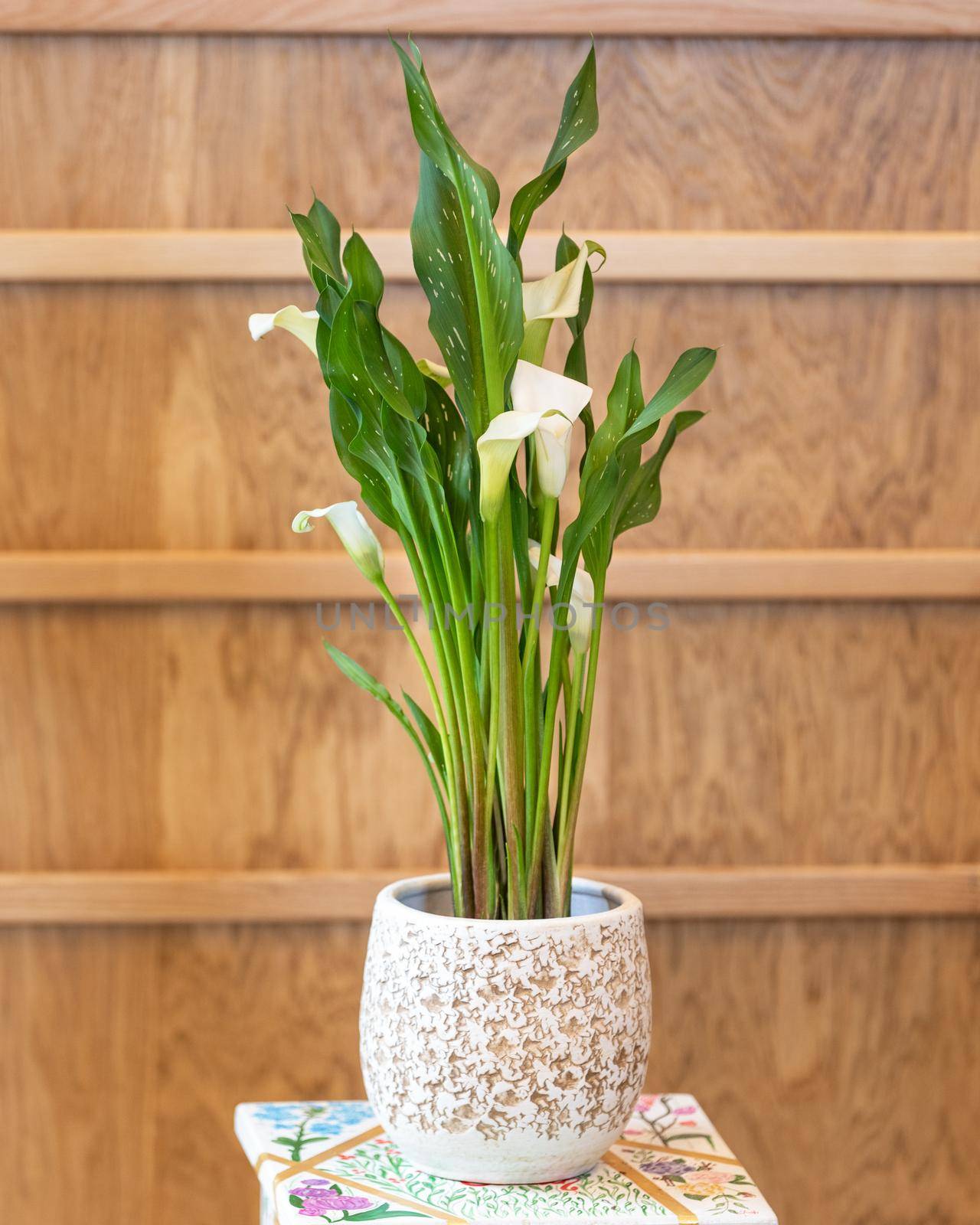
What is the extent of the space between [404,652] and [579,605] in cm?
29

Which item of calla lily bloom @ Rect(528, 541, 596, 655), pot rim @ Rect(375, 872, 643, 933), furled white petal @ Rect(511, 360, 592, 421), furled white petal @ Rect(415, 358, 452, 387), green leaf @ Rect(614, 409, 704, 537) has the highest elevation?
furled white petal @ Rect(415, 358, 452, 387)

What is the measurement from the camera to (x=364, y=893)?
1055mm

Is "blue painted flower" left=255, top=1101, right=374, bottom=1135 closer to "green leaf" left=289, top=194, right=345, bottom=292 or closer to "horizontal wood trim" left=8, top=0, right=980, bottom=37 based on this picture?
"green leaf" left=289, top=194, right=345, bottom=292

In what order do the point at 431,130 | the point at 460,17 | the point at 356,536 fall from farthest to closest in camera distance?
the point at 460,17 → the point at 356,536 → the point at 431,130

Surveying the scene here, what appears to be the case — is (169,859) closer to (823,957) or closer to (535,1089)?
(535,1089)

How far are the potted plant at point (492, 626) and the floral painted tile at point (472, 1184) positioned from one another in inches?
0.8

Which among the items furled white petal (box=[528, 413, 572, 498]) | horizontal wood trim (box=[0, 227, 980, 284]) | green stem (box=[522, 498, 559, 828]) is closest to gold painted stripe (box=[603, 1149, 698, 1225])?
green stem (box=[522, 498, 559, 828])

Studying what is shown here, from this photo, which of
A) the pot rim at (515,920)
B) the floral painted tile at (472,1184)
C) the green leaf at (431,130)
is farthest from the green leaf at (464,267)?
the floral painted tile at (472,1184)

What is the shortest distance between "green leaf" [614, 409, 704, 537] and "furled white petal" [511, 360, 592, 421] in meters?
0.10

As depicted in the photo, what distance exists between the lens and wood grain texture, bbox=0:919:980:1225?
1.06 meters

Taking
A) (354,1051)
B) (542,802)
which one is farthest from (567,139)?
(354,1051)

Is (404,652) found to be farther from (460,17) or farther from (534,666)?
(460,17)

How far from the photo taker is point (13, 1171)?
1.06 metres

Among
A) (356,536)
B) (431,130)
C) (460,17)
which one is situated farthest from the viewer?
(460,17)
